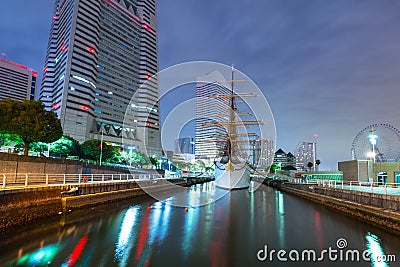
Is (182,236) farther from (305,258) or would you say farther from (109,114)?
(109,114)

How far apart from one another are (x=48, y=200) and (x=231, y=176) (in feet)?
118

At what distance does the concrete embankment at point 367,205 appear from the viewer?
15.5 meters

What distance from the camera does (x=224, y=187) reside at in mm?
50500

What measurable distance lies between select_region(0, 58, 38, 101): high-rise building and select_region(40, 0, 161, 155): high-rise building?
83.9 m

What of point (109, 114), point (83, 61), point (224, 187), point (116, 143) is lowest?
point (224, 187)

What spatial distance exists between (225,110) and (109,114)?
244 feet

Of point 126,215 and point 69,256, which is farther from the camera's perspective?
point 126,215

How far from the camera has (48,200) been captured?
17.7 meters

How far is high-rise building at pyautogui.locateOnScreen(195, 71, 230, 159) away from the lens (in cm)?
6094

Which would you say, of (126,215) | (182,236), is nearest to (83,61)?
(126,215)

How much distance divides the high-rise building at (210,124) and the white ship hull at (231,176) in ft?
29.0

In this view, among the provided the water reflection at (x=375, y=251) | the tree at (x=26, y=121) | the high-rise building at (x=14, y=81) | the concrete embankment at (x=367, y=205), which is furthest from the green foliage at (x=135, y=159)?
the high-rise building at (x=14, y=81)

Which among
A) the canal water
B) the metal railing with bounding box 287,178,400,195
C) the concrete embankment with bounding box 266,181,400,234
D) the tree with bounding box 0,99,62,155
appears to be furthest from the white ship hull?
the tree with bounding box 0,99,62,155

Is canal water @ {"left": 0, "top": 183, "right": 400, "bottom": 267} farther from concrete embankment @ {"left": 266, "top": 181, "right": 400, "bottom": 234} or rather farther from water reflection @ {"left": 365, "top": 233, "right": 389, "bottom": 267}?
concrete embankment @ {"left": 266, "top": 181, "right": 400, "bottom": 234}
